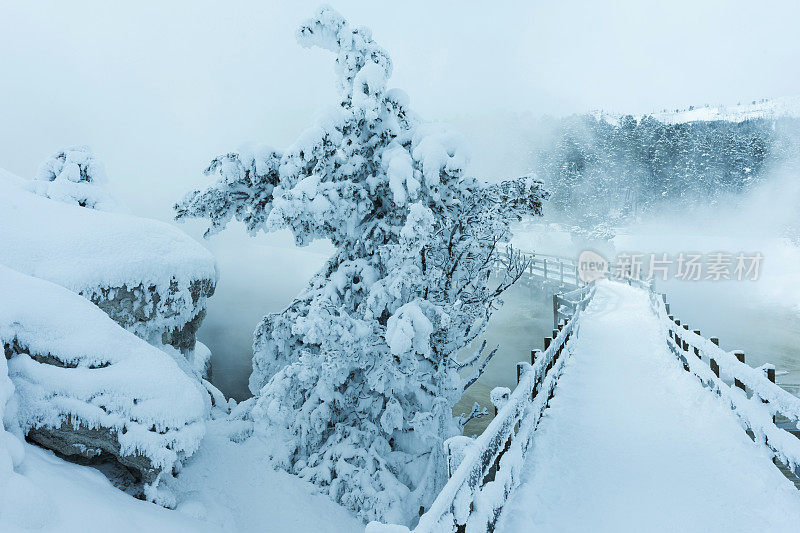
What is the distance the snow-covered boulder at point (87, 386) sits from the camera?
5.66 m

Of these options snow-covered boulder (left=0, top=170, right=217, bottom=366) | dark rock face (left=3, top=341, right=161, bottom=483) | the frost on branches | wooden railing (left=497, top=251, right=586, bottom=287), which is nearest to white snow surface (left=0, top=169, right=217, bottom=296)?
snow-covered boulder (left=0, top=170, right=217, bottom=366)

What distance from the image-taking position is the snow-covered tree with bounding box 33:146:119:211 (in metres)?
12.5

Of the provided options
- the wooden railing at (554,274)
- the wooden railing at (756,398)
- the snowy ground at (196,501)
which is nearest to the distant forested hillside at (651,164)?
the wooden railing at (554,274)

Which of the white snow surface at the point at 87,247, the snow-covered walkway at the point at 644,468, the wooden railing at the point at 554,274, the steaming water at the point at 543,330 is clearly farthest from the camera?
the wooden railing at the point at 554,274

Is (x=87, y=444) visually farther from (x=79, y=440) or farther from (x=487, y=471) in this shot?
(x=487, y=471)

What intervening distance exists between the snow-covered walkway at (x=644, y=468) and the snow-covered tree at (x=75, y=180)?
1267 cm

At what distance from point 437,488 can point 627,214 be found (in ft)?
246

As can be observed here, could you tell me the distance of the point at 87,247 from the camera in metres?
9.25

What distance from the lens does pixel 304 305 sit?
8.55m

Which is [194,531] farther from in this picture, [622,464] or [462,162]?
[462,162]

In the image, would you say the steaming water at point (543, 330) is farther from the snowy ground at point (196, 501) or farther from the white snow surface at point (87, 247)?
the white snow surface at point (87, 247)

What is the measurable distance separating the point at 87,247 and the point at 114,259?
0.51m

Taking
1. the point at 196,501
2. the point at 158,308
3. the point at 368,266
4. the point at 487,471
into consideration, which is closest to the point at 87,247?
the point at 158,308

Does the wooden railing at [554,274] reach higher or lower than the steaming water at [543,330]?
higher
